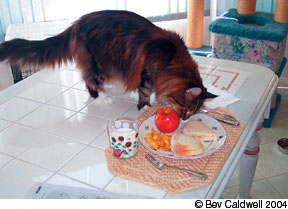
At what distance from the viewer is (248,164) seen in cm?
185

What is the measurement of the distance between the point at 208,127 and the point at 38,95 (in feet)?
2.85

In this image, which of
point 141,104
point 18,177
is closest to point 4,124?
point 18,177

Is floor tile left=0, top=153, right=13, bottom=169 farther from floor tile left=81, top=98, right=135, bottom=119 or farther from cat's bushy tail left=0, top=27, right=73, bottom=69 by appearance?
cat's bushy tail left=0, top=27, right=73, bottom=69

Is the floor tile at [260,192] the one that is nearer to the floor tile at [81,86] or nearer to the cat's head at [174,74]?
the cat's head at [174,74]

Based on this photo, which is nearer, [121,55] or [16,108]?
[16,108]

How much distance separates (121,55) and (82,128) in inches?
18.7

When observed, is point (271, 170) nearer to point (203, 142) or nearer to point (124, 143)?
point (203, 142)

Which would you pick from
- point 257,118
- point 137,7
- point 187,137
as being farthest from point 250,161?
point 137,7

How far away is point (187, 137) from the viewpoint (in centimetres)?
113

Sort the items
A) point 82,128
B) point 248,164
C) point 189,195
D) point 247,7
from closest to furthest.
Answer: point 189,195, point 82,128, point 248,164, point 247,7

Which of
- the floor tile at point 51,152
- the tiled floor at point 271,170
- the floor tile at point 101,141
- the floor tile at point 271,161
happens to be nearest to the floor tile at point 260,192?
the tiled floor at point 271,170

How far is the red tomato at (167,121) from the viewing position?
122 cm

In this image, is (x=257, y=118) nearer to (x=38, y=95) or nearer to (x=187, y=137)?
(x=187, y=137)

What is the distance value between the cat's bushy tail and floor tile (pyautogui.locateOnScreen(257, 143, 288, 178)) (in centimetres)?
166
